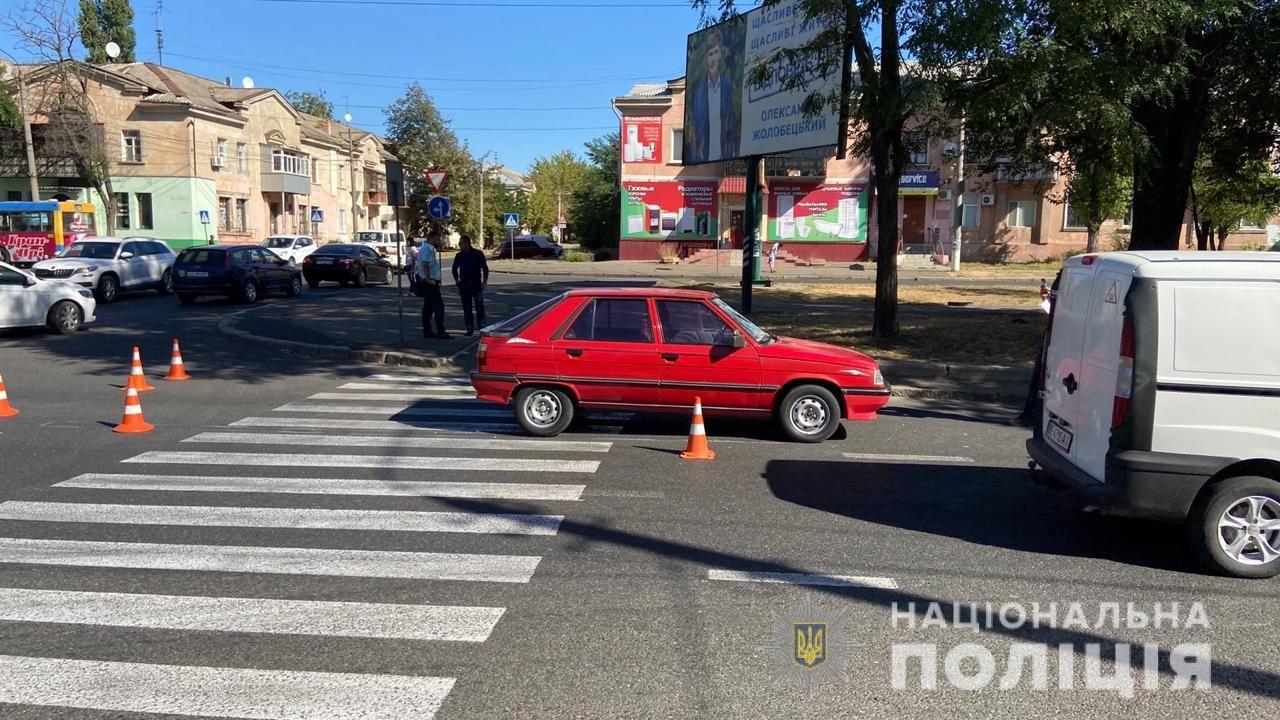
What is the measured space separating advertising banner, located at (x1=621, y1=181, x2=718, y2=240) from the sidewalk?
23.2 meters

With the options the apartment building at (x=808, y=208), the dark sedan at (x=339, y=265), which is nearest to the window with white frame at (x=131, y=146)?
the dark sedan at (x=339, y=265)

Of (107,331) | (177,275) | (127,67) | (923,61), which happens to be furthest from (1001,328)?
(127,67)

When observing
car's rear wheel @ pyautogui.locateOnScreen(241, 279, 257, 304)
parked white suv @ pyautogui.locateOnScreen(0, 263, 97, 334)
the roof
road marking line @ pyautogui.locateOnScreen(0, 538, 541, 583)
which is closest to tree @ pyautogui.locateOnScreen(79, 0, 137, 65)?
car's rear wheel @ pyautogui.locateOnScreen(241, 279, 257, 304)

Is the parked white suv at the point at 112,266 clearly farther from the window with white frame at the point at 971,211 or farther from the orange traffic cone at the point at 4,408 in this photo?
the window with white frame at the point at 971,211

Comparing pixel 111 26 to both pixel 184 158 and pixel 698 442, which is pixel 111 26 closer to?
pixel 184 158

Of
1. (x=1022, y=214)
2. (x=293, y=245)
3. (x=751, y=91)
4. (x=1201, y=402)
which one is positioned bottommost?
(x=1201, y=402)

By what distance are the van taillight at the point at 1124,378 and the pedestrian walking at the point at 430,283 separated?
491 inches

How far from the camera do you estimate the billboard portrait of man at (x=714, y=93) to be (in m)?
20.0

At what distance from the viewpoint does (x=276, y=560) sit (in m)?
5.66

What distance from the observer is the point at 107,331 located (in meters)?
18.2

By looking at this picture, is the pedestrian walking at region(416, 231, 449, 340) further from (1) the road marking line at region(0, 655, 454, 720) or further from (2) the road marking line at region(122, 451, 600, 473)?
(1) the road marking line at region(0, 655, 454, 720)

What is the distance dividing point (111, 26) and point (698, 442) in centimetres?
8330

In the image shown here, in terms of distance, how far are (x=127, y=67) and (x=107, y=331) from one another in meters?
41.5

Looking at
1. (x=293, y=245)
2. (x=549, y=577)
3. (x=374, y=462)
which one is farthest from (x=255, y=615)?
(x=293, y=245)
